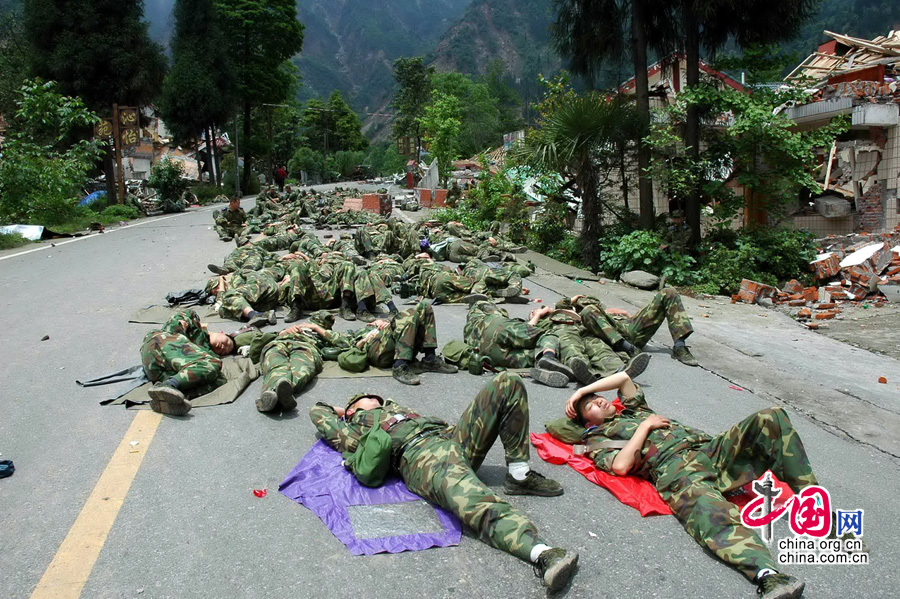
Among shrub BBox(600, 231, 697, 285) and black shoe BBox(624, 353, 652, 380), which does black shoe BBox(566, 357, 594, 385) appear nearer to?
black shoe BBox(624, 353, 652, 380)

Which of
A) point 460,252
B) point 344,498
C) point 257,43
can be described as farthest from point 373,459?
point 257,43

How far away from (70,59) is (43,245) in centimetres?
1521

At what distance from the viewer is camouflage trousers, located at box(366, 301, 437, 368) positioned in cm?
620

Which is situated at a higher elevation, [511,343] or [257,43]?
[257,43]

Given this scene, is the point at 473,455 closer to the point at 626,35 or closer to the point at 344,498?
the point at 344,498

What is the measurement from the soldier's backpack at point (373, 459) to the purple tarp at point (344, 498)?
60mm

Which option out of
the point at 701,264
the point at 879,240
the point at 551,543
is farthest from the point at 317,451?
the point at 879,240

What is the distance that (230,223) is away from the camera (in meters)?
18.7

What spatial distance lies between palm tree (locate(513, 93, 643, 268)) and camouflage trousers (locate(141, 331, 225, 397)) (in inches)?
394

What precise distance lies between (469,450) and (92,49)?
30766 millimetres

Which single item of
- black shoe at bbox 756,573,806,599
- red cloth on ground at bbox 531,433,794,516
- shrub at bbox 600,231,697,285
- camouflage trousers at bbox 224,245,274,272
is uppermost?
camouflage trousers at bbox 224,245,274,272

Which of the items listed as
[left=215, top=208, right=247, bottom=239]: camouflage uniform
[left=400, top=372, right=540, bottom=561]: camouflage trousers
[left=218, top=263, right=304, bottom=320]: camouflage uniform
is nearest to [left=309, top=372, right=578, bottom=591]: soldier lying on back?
[left=400, top=372, right=540, bottom=561]: camouflage trousers

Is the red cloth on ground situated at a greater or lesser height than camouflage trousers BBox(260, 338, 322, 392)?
lesser

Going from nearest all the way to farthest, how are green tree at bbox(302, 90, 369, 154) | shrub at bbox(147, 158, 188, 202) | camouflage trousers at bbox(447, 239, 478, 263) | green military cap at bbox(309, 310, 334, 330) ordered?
green military cap at bbox(309, 310, 334, 330) → camouflage trousers at bbox(447, 239, 478, 263) → shrub at bbox(147, 158, 188, 202) → green tree at bbox(302, 90, 369, 154)
